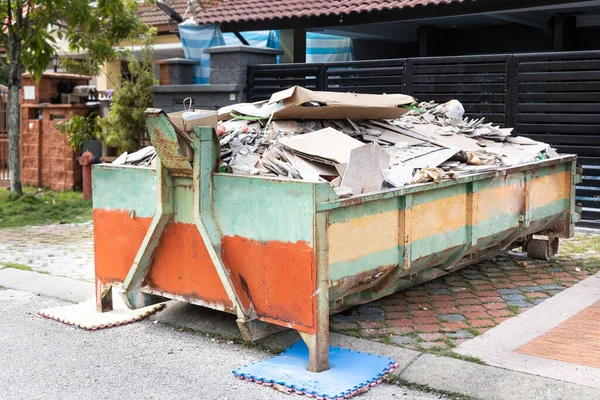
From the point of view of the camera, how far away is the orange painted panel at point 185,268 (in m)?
5.35

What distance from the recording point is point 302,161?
5.40 meters

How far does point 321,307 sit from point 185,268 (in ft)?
3.99

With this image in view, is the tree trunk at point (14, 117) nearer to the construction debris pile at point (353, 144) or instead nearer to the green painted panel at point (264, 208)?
the construction debris pile at point (353, 144)

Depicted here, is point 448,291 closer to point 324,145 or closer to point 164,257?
point 324,145

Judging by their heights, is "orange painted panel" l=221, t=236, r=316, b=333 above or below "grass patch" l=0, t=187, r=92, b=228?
above

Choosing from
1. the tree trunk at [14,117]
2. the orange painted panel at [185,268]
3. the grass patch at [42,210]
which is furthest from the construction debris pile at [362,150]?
the tree trunk at [14,117]

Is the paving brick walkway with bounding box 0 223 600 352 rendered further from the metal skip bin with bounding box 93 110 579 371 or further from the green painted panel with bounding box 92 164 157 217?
the green painted panel with bounding box 92 164 157 217

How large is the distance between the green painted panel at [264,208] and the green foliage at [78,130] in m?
8.72

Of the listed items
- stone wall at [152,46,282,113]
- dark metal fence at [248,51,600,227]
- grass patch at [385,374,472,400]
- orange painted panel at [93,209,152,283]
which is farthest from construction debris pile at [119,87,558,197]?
stone wall at [152,46,282,113]

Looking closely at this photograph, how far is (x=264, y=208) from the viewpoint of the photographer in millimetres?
5016

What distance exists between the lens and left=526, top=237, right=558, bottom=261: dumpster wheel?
7938mm

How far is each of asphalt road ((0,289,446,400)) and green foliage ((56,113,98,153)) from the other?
765 cm

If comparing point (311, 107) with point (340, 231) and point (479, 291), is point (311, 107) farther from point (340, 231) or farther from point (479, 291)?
point (479, 291)

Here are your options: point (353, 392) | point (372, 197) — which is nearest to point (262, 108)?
point (372, 197)
